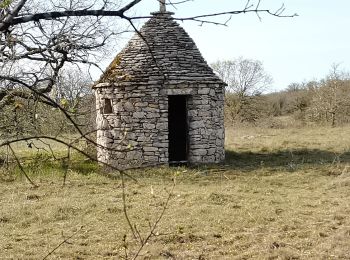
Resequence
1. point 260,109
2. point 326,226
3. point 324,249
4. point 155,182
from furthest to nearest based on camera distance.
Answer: point 260,109 → point 155,182 → point 326,226 → point 324,249

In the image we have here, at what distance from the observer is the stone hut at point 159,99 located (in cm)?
1195

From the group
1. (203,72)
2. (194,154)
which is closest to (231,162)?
(194,154)

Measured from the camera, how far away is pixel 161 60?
12.2 metres

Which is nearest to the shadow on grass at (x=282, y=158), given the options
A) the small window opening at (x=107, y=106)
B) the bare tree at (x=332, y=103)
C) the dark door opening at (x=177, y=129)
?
the dark door opening at (x=177, y=129)

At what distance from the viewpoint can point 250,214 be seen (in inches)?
290

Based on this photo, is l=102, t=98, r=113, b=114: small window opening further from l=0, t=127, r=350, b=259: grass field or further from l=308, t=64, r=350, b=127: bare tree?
l=308, t=64, r=350, b=127: bare tree

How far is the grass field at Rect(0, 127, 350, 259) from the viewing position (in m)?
5.88

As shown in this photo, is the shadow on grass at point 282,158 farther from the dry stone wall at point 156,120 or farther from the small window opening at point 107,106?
the small window opening at point 107,106

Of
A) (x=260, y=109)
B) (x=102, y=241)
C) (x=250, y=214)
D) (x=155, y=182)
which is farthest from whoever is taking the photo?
(x=260, y=109)

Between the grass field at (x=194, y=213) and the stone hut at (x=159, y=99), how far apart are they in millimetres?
748

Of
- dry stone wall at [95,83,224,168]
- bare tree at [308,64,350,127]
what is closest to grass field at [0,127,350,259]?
dry stone wall at [95,83,224,168]

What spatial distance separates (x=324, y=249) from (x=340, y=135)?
1411 centimetres

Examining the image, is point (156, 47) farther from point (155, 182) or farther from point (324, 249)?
point (324, 249)

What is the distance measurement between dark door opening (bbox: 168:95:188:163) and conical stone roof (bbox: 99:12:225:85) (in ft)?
6.64
